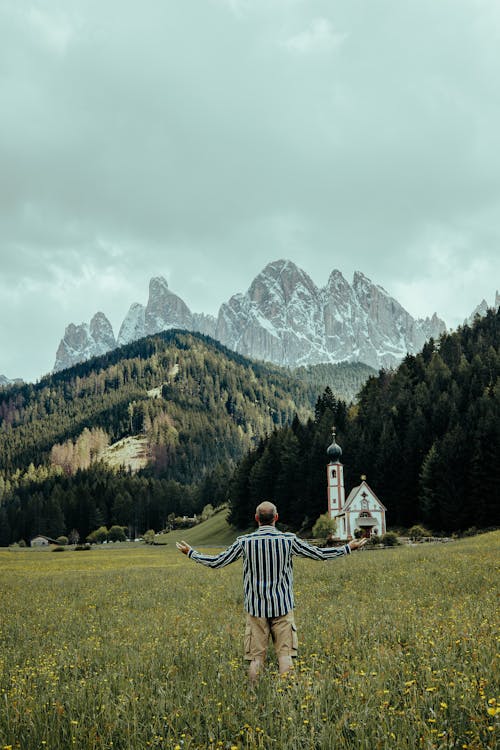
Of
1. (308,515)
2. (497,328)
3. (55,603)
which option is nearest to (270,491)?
(308,515)

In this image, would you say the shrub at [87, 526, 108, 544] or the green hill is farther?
the shrub at [87, 526, 108, 544]

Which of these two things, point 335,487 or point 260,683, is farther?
point 335,487

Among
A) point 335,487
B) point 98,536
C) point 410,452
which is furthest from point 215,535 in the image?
point 98,536

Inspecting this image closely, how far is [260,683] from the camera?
7.49 metres

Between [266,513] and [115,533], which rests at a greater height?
[266,513]

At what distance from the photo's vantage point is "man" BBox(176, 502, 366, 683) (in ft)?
26.9

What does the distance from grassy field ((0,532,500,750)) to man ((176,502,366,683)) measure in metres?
0.39

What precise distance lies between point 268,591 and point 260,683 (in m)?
1.21

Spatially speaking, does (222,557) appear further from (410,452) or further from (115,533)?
(115,533)

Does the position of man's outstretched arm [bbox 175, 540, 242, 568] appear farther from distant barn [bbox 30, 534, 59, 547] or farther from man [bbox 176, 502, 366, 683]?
distant barn [bbox 30, 534, 59, 547]

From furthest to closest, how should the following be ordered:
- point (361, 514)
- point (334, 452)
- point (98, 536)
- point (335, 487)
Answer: point (98, 536), point (334, 452), point (335, 487), point (361, 514)

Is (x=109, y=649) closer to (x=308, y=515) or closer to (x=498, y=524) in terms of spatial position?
(x=498, y=524)

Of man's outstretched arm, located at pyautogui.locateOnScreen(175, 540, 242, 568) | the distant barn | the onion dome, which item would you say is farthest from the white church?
the distant barn

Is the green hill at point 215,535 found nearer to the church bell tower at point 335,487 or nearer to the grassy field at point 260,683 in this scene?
the church bell tower at point 335,487
